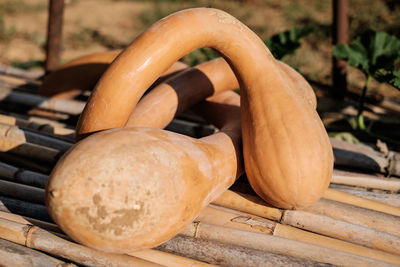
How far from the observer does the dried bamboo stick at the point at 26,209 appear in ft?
4.80

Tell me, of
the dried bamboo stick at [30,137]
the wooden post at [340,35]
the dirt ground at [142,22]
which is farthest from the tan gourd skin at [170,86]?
the dirt ground at [142,22]

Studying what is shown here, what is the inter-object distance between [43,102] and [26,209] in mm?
934

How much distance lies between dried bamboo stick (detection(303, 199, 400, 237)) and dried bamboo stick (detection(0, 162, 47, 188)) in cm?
106

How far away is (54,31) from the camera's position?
110 inches

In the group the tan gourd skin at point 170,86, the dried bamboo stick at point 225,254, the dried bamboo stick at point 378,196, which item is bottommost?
the dried bamboo stick at point 378,196

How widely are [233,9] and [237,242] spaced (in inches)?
197

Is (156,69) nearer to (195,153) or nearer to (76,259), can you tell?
(195,153)

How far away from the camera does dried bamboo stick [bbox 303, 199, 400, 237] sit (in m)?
1.43

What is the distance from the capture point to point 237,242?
4.41 ft

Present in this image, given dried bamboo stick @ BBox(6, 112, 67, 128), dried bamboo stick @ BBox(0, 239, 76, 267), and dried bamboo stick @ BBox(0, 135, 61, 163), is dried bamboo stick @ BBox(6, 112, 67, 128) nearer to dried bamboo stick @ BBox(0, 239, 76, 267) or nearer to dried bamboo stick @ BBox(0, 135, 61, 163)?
dried bamboo stick @ BBox(0, 135, 61, 163)

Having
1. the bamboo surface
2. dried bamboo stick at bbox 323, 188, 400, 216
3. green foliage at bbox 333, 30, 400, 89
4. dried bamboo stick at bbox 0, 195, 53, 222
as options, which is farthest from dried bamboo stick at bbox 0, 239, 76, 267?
green foliage at bbox 333, 30, 400, 89

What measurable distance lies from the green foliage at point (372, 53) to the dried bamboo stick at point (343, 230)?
121cm

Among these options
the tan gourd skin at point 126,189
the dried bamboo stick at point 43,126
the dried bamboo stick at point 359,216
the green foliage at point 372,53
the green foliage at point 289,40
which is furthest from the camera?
the green foliage at point 289,40

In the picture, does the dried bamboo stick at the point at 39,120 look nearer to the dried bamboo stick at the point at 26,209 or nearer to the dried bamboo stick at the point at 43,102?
the dried bamboo stick at the point at 43,102
